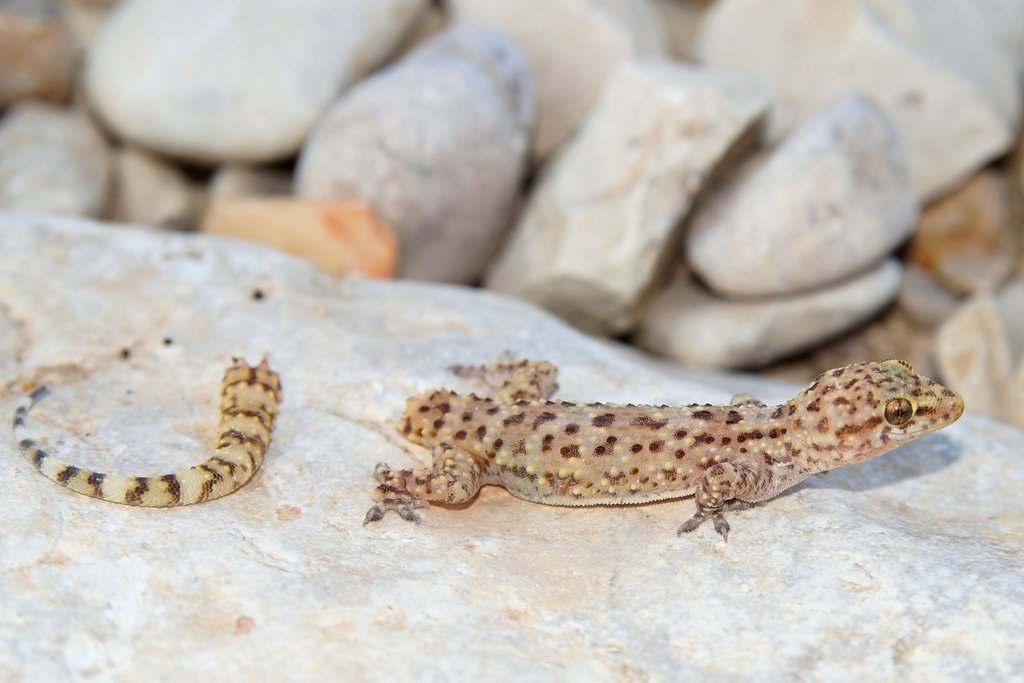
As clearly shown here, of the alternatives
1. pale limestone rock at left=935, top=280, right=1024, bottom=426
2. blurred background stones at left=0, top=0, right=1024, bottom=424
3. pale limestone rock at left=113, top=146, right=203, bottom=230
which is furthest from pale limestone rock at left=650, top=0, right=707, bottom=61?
pale limestone rock at left=113, top=146, right=203, bottom=230

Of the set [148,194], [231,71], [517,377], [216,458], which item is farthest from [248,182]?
[216,458]

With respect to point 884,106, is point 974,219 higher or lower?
lower

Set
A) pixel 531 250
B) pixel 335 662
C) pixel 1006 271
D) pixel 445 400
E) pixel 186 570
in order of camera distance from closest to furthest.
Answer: pixel 335 662 < pixel 186 570 < pixel 445 400 < pixel 531 250 < pixel 1006 271

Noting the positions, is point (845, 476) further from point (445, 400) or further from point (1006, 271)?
point (1006, 271)

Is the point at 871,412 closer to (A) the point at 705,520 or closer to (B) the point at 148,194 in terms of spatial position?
(A) the point at 705,520

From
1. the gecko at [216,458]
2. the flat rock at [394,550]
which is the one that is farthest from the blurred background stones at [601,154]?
the gecko at [216,458]

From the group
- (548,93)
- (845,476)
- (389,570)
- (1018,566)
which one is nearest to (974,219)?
(548,93)

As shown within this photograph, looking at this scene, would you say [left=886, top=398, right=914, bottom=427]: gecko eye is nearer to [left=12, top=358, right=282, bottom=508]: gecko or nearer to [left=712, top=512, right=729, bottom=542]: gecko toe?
[left=712, top=512, right=729, bottom=542]: gecko toe
